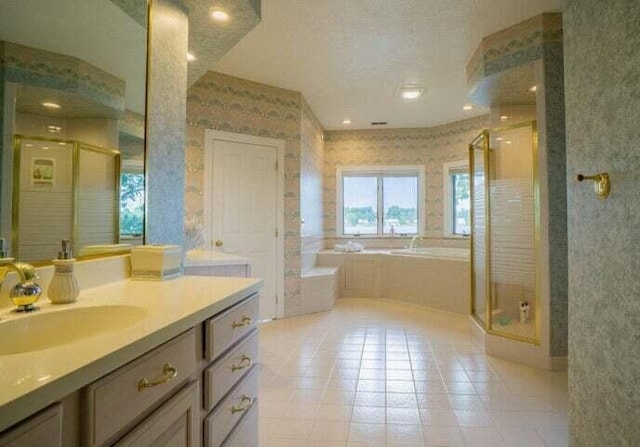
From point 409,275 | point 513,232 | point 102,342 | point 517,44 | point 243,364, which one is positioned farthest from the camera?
point 409,275

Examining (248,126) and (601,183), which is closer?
(601,183)

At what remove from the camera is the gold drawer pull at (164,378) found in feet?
2.70

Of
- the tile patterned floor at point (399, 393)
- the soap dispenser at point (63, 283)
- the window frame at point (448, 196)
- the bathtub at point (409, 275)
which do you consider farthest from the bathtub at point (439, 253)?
the soap dispenser at point (63, 283)

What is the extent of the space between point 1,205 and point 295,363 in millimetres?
2369

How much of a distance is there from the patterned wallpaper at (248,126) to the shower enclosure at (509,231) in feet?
6.70

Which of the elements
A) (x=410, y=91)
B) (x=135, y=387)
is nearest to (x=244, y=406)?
(x=135, y=387)

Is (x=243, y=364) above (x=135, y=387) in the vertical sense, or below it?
below

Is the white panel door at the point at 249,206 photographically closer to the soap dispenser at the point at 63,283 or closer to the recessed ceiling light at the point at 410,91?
the recessed ceiling light at the point at 410,91

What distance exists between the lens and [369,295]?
552 cm

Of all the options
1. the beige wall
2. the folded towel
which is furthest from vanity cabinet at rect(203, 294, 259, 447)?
the folded towel

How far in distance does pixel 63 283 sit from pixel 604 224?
180cm

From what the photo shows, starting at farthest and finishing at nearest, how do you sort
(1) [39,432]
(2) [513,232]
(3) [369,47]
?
(3) [369,47]
(2) [513,232]
(1) [39,432]

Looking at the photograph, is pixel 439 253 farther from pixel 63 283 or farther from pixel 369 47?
pixel 63 283

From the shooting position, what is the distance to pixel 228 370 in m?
1.26
